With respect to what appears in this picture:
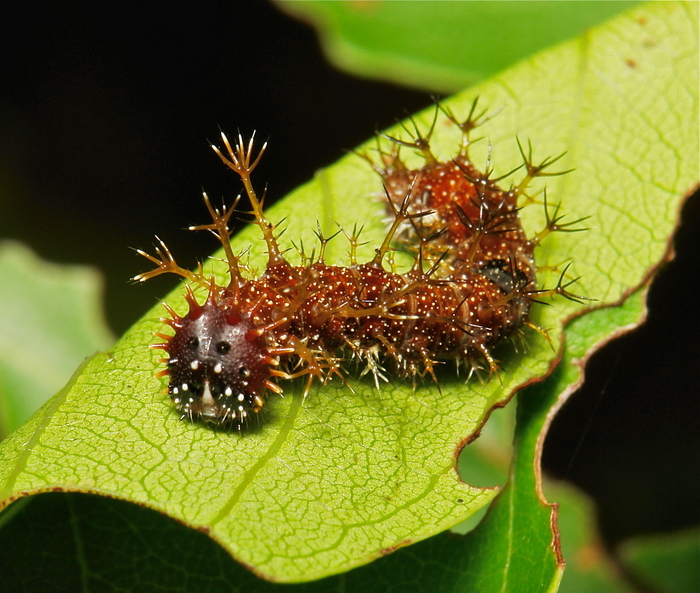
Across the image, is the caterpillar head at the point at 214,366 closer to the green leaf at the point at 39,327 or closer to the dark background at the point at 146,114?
the green leaf at the point at 39,327

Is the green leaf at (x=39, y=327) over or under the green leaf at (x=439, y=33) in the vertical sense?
under

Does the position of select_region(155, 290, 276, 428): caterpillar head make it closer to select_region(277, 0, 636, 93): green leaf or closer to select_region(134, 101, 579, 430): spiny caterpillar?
select_region(134, 101, 579, 430): spiny caterpillar

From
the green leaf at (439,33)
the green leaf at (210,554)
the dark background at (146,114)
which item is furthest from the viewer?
the dark background at (146,114)

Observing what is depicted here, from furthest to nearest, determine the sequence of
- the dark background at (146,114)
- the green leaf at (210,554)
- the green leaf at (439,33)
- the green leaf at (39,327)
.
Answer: the dark background at (146,114)
the green leaf at (439,33)
the green leaf at (39,327)
the green leaf at (210,554)

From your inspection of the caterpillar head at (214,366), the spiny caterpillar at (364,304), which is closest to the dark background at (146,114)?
the spiny caterpillar at (364,304)

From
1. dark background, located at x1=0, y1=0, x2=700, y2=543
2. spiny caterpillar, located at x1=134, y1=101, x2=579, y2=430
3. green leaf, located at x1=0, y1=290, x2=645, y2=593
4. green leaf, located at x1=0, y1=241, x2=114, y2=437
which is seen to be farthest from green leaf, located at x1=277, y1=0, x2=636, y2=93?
green leaf, located at x1=0, y1=290, x2=645, y2=593

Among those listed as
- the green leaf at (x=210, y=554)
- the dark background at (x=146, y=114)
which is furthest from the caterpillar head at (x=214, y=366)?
the dark background at (x=146, y=114)

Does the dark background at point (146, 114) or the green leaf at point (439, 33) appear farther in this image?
the dark background at point (146, 114)

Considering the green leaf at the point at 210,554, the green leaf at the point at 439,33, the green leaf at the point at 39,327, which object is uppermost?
the green leaf at the point at 439,33
